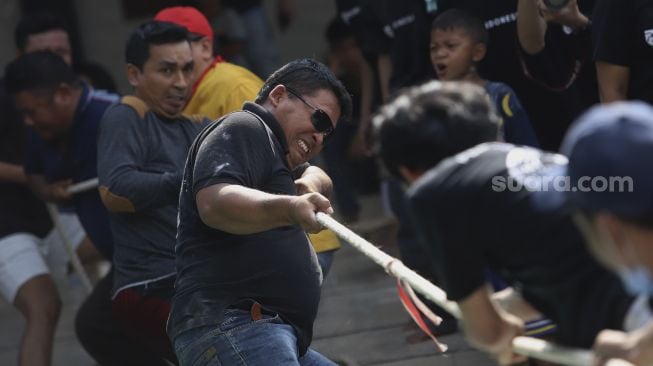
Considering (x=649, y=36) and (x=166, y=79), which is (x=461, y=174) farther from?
(x=166, y=79)

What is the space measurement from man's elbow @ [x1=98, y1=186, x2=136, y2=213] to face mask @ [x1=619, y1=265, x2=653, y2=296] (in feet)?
8.00

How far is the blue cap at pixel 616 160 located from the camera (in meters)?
2.26

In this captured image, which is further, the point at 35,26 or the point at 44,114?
the point at 35,26

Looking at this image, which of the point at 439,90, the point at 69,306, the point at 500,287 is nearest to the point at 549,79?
the point at 500,287

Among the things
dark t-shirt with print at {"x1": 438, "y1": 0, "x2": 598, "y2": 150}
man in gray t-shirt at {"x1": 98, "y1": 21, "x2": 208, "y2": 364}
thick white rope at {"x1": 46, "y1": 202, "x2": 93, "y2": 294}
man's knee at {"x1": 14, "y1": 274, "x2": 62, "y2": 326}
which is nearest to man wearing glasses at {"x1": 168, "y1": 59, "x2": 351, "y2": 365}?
man in gray t-shirt at {"x1": 98, "y1": 21, "x2": 208, "y2": 364}

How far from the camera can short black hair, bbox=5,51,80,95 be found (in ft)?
18.4

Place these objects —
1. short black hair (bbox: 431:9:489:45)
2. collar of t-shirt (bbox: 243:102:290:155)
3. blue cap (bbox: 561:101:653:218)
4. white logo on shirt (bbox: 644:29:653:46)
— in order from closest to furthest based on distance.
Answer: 1. blue cap (bbox: 561:101:653:218)
2. collar of t-shirt (bbox: 243:102:290:155)
3. white logo on shirt (bbox: 644:29:653:46)
4. short black hair (bbox: 431:9:489:45)

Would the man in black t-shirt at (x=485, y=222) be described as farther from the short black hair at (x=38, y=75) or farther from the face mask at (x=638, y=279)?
the short black hair at (x=38, y=75)

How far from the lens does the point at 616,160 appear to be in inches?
90.4

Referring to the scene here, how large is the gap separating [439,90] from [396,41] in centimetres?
349

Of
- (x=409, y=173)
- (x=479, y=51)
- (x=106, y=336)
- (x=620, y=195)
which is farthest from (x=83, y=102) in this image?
(x=620, y=195)

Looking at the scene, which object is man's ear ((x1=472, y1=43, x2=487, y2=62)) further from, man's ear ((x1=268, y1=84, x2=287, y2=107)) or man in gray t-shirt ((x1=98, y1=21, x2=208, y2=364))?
man's ear ((x1=268, y1=84, x2=287, y2=107))

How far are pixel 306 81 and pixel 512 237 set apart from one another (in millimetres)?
1198

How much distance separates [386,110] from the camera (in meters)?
2.80
